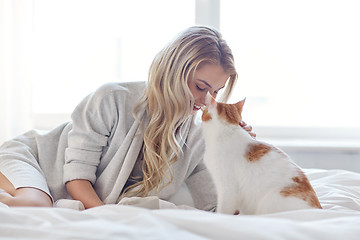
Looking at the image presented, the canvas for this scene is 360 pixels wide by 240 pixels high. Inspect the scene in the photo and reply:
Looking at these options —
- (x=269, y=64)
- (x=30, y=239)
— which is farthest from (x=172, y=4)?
(x=30, y=239)

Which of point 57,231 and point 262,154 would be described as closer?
point 57,231

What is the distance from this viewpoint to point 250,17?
2.45 meters

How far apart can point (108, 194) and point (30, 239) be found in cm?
78

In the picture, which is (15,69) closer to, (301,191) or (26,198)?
Result: (26,198)

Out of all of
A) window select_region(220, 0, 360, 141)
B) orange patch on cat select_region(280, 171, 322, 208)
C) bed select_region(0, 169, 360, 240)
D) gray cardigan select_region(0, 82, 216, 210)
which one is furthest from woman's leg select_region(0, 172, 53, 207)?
window select_region(220, 0, 360, 141)

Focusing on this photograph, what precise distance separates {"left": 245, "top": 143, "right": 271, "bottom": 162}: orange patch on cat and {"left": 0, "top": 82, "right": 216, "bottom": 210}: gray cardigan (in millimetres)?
378

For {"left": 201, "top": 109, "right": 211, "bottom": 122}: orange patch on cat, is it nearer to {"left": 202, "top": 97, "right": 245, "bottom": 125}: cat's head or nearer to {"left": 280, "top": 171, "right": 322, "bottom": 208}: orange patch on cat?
{"left": 202, "top": 97, "right": 245, "bottom": 125}: cat's head

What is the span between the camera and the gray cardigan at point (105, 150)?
1443 mm

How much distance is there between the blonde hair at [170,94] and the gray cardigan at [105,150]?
0.15ft

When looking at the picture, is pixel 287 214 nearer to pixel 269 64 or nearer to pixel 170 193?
pixel 170 193

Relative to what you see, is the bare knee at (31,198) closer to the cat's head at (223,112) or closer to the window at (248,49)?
the cat's head at (223,112)

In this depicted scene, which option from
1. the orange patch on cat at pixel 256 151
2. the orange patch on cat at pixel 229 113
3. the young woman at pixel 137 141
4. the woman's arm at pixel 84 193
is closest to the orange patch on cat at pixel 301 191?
the orange patch on cat at pixel 256 151

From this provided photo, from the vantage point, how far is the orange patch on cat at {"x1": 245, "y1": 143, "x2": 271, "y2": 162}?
1.14 metres

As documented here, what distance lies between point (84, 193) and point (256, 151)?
582 mm
